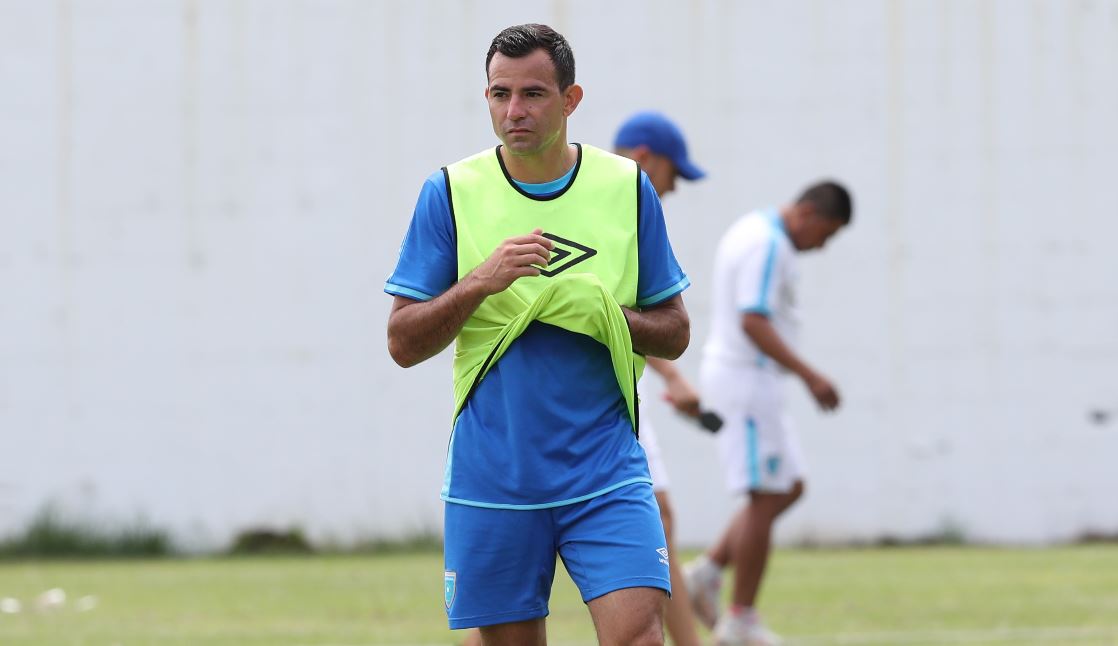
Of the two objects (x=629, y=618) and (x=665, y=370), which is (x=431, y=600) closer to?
(x=665, y=370)

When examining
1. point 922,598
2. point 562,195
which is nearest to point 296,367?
point 922,598

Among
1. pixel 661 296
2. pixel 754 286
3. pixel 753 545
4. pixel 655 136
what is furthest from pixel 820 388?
pixel 661 296

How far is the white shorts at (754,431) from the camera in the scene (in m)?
8.49

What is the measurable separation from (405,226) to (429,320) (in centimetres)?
1022

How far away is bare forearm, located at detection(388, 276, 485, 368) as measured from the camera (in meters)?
4.13

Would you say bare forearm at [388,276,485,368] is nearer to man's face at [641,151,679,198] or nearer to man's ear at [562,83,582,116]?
man's ear at [562,83,582,116]

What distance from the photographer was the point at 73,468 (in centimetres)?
1450

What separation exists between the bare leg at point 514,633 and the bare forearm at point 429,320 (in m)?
0.69

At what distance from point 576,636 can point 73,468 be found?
7317mm

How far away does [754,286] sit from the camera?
8461 millimetres

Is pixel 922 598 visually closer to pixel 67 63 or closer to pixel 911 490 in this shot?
pixel 911 490

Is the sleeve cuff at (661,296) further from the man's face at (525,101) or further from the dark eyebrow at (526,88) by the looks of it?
the dark eyebrow at (526,88)

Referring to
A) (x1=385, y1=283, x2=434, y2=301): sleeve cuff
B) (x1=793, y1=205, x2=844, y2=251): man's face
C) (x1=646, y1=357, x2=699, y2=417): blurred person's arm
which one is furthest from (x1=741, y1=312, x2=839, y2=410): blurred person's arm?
(x1=385, y1=283, x2=434, y2=301): sleeve cuff

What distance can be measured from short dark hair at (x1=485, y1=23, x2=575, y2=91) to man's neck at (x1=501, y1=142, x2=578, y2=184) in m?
0.16
